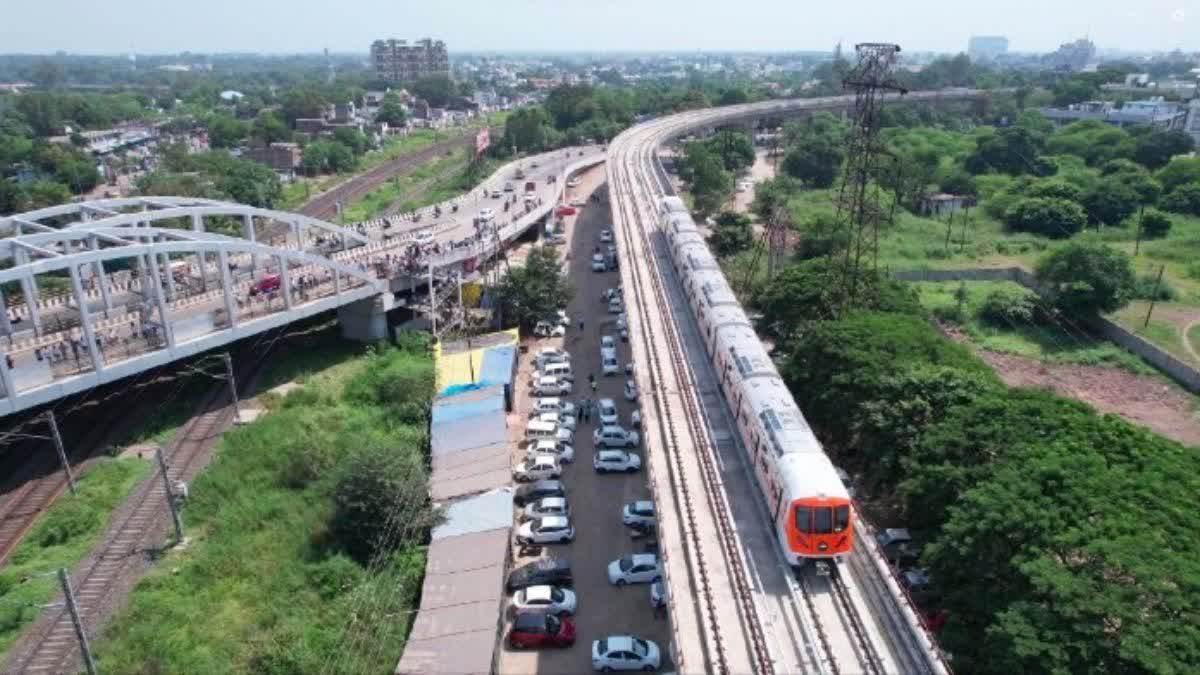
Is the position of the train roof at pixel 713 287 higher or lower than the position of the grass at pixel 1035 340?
higher

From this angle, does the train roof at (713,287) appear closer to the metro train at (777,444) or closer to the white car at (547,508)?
the metro train at (777,444)

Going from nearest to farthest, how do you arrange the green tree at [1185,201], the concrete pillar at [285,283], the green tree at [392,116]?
the concrete pillar at [285,283] → the green tree at [1185,201] → the green tree at [392,116]

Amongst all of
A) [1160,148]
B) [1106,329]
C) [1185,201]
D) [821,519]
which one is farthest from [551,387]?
[1160,148]

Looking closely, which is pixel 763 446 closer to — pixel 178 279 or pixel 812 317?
pixel 812 317

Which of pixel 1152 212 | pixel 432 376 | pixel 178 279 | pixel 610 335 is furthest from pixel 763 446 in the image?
pixel 1152 212

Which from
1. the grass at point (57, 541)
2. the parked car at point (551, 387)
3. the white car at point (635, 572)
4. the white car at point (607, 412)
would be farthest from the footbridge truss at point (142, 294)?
the white car at point (635, 572)

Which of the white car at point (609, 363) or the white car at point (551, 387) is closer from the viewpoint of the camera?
the white car at point (551, 387)

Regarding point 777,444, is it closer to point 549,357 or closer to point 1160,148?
point 549,357
